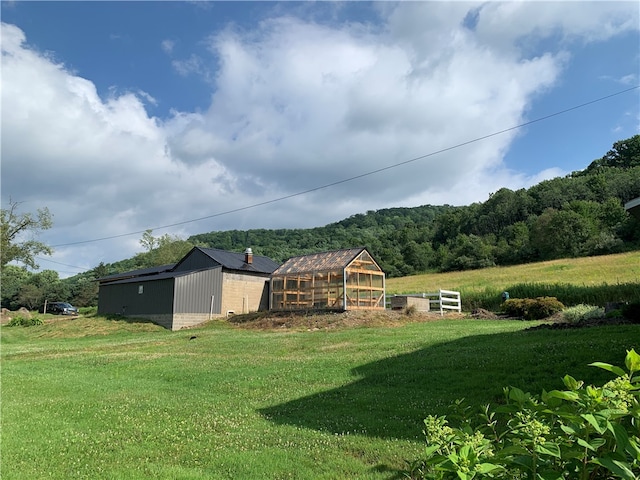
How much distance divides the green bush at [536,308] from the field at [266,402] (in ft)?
28.0

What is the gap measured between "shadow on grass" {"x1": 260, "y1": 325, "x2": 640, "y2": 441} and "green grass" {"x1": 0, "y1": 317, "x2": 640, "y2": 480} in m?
0.03

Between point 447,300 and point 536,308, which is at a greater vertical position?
point 447,300

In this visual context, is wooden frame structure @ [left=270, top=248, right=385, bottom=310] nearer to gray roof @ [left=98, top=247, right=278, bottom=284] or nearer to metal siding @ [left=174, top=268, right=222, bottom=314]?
gray roof @ [left=98, top=247, right=278, bottom=284]

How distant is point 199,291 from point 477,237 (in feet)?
151

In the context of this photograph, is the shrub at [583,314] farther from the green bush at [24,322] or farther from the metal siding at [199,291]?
the green bush at [24,322]

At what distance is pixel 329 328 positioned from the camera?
22.4 metres

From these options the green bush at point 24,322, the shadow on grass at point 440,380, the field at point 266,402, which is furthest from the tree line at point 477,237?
the shadow on grass at point 440,380

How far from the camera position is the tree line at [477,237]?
54344 millimetres

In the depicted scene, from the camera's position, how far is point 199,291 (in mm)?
31359

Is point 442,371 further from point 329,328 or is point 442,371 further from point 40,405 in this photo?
point 329,328

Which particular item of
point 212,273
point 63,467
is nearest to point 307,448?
point 63,467

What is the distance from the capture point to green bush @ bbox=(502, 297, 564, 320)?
20.5 m

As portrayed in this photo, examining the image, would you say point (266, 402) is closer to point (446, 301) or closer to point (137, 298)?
point (446, 301)

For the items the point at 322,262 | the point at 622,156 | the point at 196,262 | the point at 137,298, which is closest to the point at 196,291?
the point at 196,262
